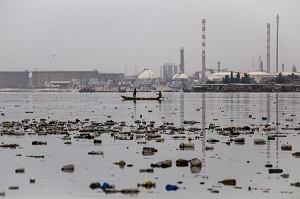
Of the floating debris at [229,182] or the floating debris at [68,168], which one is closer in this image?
the floating debris at [229,182]

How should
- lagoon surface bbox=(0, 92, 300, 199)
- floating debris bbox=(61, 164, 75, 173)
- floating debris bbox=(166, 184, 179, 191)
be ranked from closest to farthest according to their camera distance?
lagoon surface bbox=(0, 92, 300, 199)
floating debris bbox=(166, 184, 179, 191)
floating debris bbox=(61, 164, 75, 173)

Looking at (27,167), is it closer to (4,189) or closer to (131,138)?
(4,189)

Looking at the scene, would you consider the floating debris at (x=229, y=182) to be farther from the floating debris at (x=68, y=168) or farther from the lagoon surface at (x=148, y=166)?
the floating debris at (x=68, y=168)

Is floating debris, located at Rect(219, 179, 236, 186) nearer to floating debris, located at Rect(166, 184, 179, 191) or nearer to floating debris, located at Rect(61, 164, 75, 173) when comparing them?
floating debris, located at Rect(166, 184, 179, 191)

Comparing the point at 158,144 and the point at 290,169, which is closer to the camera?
the point at 290,169

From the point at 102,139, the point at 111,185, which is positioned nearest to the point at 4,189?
the point at 111,185

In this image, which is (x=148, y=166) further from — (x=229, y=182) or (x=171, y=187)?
(x=171, y=187)

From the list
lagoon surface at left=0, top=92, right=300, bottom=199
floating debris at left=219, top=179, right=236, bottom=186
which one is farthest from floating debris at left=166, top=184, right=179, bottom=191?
floating debris at left=219, top=179, right=236, bottom=186

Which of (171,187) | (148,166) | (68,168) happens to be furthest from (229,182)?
(68,168)

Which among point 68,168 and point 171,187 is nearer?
point 171,187

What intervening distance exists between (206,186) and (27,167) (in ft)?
30.3

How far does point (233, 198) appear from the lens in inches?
1073

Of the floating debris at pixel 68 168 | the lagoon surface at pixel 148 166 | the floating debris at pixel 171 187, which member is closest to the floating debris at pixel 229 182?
the lagoon surface at pixel 148 166

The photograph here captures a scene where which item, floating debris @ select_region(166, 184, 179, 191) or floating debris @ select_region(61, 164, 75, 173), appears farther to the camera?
floating debris @ select_region(61, 164, 75, 173)
